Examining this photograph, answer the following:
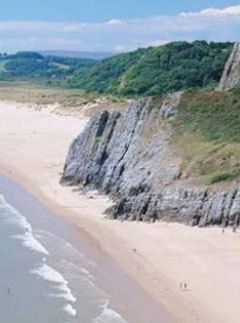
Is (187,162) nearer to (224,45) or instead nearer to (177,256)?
(177,256)

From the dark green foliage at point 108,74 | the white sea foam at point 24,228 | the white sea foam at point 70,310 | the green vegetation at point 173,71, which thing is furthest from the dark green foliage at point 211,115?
the dark green foliage at point 108,74

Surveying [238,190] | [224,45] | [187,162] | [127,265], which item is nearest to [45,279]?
[127,265]

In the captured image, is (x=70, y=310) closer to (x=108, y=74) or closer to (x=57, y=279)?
(x=57, y=279)

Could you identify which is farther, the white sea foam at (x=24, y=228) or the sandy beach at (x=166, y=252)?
the white sea foam at (x=24, y=228)

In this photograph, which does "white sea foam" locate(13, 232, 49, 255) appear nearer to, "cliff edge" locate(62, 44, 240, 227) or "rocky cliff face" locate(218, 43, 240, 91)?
"cliff edge" locate(62, 44, 240, 227)

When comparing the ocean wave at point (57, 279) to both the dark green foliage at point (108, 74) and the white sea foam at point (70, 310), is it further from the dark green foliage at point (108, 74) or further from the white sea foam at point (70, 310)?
the dark green foliage at point (108, 74)

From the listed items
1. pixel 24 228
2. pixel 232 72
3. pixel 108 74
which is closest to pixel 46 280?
pixel 24 228
